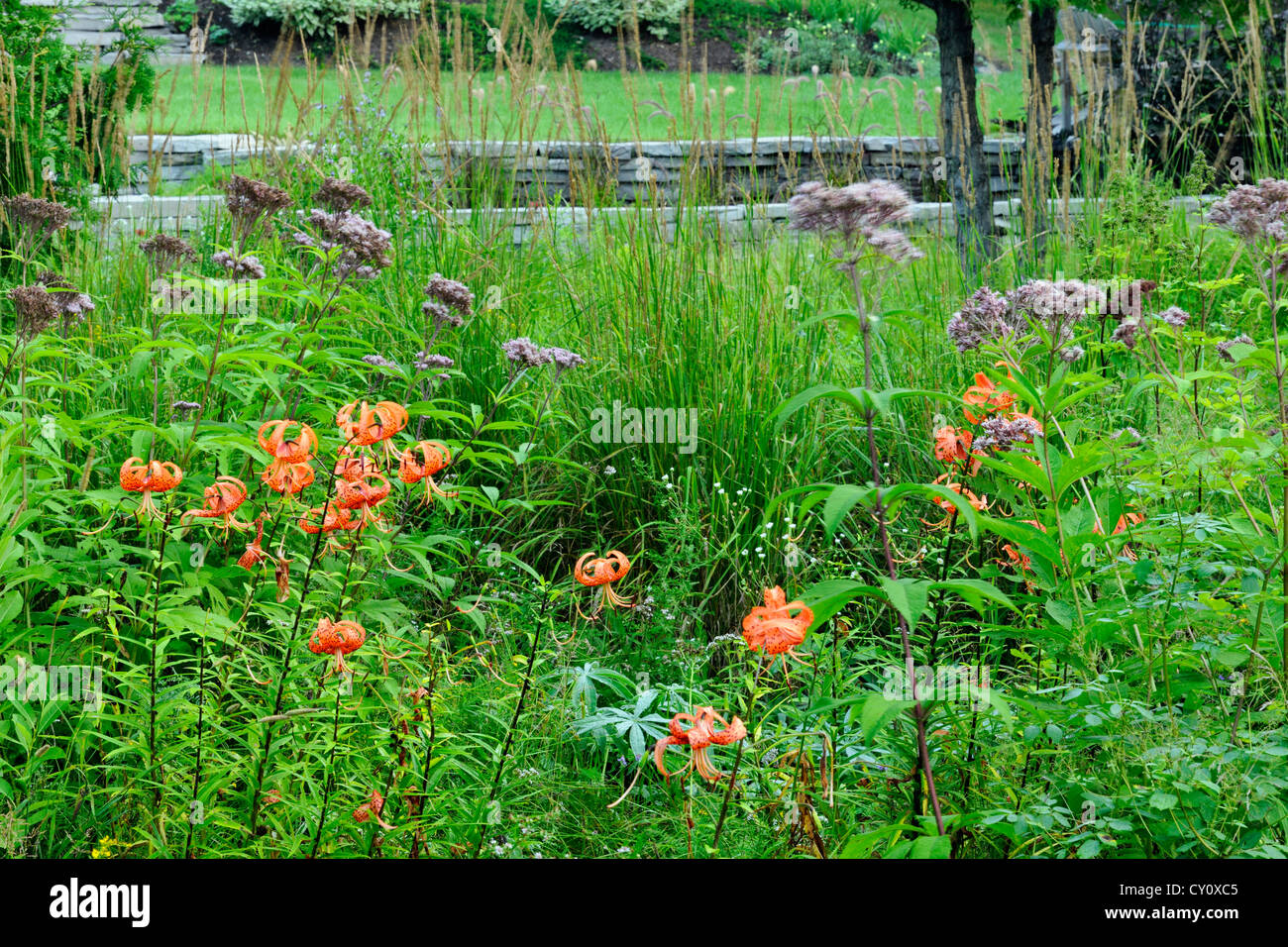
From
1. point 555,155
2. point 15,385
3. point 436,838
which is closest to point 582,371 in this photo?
point 15,385

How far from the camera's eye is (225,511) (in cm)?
198

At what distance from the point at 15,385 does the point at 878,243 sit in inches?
95.8

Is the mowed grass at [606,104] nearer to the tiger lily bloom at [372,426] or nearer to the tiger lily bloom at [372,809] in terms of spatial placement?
the tiger lily bloom at [372,426]

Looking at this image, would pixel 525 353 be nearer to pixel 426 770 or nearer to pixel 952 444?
pixel 952 444

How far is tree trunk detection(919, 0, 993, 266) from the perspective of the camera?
5.35 metres

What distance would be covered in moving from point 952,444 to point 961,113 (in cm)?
345

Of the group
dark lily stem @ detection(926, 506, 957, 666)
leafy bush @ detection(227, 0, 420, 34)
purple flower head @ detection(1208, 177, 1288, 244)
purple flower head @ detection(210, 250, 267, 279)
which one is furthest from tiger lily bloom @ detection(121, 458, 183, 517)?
leafy bush @ detection(227, 0, 420, 34)

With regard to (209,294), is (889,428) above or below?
below

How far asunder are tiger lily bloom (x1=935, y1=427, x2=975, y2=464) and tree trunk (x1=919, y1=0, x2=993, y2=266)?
3.09 m

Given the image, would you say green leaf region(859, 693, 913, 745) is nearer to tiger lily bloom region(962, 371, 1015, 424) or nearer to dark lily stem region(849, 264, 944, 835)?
dark lily stem region(849, 264, 944, 835)

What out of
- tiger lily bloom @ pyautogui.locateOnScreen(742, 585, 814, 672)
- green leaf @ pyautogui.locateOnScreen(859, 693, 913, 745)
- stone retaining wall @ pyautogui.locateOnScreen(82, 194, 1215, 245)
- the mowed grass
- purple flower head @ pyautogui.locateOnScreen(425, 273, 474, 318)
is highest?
the mowed grass

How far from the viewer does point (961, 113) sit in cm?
527

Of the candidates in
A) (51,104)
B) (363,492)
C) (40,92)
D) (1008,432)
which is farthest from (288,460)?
(51,104)
